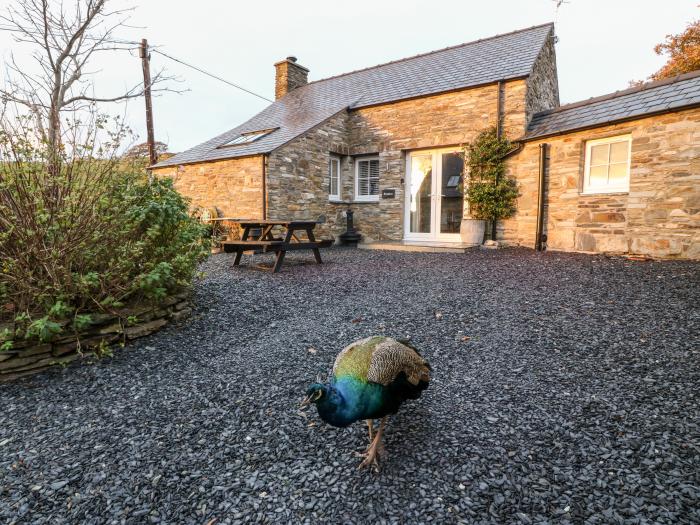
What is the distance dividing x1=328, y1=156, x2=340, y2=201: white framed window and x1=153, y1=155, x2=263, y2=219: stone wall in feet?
7.76

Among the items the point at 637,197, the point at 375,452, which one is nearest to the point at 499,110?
the point at 637,197

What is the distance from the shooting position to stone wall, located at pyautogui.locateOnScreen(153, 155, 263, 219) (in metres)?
10.2

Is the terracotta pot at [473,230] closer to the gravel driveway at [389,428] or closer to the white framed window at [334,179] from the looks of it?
the white framed window at [334,179]

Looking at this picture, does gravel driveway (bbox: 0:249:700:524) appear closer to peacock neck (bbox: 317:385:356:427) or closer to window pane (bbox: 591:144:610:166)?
peacock neck (bbox: 317:385:356:427)

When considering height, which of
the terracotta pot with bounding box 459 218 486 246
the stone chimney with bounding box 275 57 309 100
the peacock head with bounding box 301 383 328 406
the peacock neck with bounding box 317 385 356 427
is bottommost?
the peacock neck with bounding box 317 385 356 427

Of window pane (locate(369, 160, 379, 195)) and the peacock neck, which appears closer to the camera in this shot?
the peacock neck

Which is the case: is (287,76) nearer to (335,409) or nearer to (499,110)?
(499,110)

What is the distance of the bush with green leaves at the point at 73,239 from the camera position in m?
2.84

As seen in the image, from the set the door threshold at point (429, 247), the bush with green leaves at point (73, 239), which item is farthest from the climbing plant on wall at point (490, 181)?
the bush with green leaves at point (73, 239)

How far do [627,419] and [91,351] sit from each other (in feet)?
12.4

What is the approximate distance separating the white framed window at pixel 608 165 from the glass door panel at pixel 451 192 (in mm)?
2930

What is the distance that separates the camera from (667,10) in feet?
44.7

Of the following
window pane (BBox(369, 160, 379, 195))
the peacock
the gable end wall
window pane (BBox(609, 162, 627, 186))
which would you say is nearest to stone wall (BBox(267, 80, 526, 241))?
window pane (BBox(369, 160, 379, 195))

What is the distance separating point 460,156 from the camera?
9891mm
